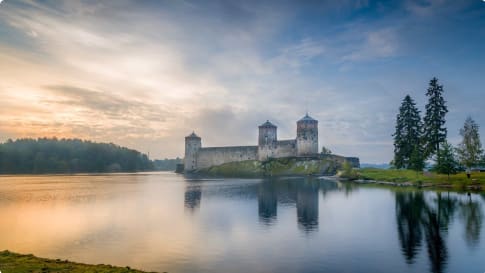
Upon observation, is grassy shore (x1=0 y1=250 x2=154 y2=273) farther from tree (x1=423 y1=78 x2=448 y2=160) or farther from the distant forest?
the distant forest

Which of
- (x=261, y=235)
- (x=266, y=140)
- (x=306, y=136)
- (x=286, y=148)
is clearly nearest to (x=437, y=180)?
(x=261, y=235)

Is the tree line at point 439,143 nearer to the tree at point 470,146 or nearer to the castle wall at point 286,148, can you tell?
the tree at point 470,146

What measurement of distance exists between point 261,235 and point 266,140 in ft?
268

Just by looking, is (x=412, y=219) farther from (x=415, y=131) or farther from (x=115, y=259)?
(x=415, y=131)

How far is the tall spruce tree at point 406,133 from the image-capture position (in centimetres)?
5066

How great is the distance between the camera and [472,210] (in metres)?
21.9

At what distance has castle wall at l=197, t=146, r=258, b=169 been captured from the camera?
101m

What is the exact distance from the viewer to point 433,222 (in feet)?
62.3

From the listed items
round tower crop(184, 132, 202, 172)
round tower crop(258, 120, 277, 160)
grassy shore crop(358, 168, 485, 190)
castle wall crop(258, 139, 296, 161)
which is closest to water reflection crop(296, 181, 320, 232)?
grassy shore crop(358, 168, 485, 190)

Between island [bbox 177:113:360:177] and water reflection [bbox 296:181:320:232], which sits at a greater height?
island [bbox 177:113:360:177]

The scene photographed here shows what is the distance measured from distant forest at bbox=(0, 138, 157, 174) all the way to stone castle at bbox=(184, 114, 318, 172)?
33.0 meters

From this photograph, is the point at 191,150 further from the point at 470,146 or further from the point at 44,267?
the point at 44,267

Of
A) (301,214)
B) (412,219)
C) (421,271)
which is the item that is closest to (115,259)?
(421,271)

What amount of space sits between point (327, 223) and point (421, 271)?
8512mm
